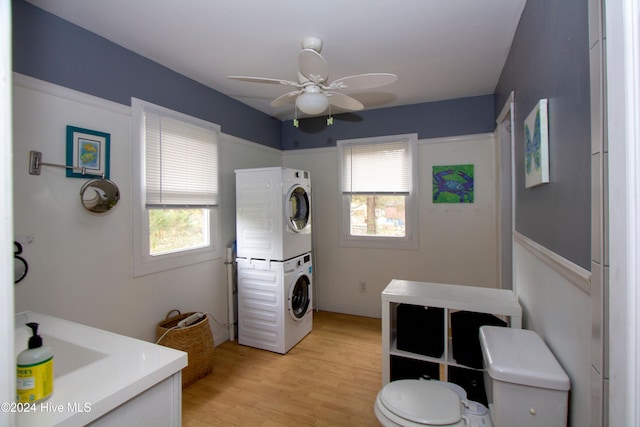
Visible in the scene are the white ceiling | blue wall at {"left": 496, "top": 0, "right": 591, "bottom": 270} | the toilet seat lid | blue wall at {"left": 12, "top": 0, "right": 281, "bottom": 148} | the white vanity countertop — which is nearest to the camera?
the white vanity countertop

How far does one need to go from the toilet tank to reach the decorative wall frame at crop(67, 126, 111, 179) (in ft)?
8.04

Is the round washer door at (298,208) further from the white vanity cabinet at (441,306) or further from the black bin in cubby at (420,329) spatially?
the black bin in cubby at (420,329)

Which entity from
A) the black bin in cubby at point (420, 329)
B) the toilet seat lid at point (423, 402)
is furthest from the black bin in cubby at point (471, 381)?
the toilet seat lid at point (423, 402)

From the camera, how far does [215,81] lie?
287 centimetres

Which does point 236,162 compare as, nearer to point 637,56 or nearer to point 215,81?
point 215,81

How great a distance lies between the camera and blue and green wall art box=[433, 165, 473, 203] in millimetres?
3359

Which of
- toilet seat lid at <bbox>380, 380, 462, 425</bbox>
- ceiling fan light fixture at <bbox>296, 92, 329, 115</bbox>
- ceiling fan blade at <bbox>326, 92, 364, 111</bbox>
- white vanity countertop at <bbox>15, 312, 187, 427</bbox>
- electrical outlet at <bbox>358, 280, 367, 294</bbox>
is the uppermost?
ceiling fan blade at <bbox>326, 92, 364, 111</bbox>

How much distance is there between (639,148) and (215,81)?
9.93 ft

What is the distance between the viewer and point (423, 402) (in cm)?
135

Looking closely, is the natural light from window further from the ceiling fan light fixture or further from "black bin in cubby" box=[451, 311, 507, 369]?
"black bin in cubby" box=[451, 311, 507, 369]

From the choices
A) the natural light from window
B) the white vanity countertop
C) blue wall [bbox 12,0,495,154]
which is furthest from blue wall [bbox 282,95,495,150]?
the white vanity countertop

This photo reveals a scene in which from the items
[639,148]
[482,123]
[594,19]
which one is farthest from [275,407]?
[482,123]

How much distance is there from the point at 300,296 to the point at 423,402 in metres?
2.03

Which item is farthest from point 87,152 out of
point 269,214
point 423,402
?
point 423,402
